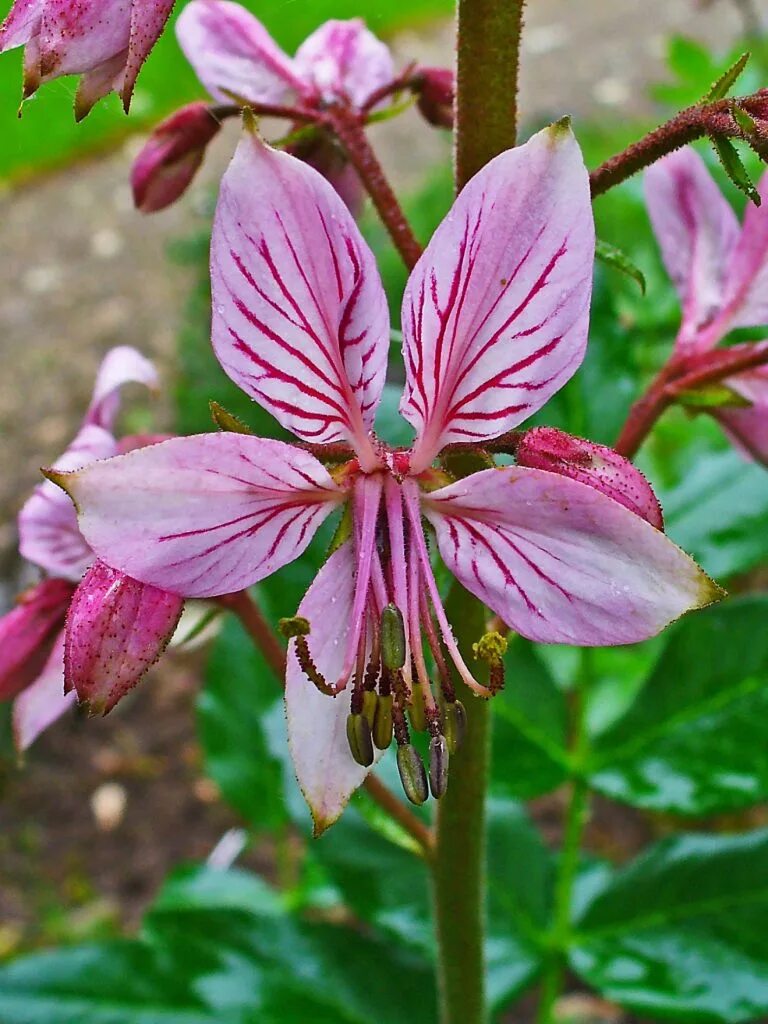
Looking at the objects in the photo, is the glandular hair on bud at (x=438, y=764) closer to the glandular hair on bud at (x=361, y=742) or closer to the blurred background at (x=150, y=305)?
the glandular hair on bud at (x=361, y=742)

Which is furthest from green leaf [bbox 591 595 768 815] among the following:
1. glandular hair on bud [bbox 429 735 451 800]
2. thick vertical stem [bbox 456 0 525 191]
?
thick vertical stem [bbox 456 0 525 191]

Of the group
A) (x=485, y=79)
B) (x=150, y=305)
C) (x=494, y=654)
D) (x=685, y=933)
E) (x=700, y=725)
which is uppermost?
(x=150, y=305)

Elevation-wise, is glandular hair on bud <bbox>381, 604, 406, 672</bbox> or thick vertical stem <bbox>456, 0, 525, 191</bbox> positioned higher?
thick vertical stem <bbox>456, 0, 525, 191</bbox>

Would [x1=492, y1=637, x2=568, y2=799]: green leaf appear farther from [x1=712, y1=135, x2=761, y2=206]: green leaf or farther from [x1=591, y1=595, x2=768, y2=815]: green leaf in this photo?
[x1=712, y1=135, x2=761, y2=206]: green leaf

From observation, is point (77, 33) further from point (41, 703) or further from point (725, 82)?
point (41, 703)

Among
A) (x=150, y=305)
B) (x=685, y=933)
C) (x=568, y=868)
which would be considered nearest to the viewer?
(x=685, y=933)

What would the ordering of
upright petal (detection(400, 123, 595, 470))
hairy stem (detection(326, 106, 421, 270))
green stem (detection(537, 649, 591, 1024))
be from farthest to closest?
green stem (detection(537, 649, 591, 1024)), hairy stem (detection(326, 106, 421, 270)), upright petal (detection(400, 123, 595, 470))

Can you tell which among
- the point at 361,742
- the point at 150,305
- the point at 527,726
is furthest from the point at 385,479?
the point at 150,305
